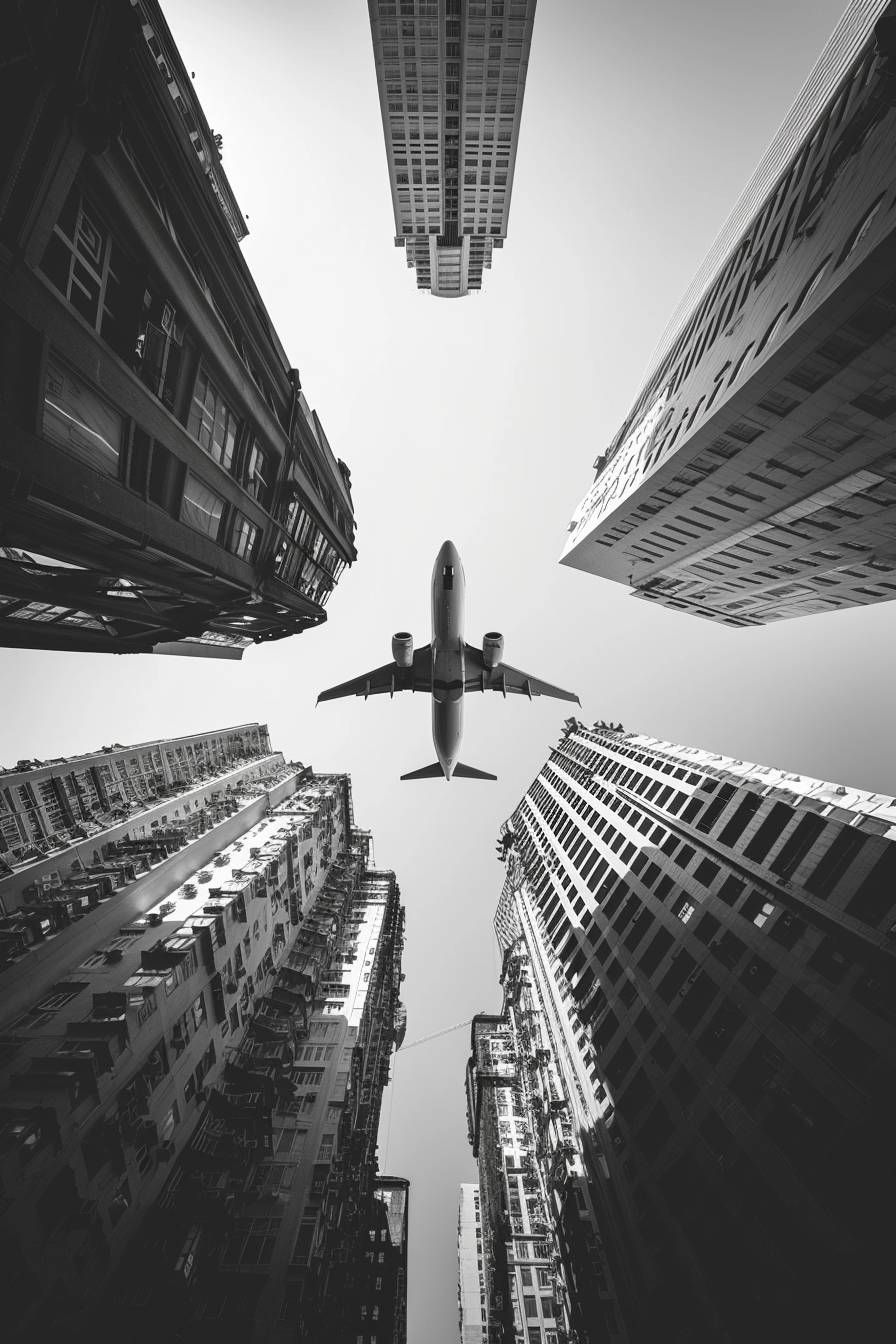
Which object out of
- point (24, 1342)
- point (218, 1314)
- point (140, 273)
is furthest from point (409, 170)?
point (218, 1314)

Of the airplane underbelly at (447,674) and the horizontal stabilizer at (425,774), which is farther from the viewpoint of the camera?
the horizontal stabilizer at (425,774)

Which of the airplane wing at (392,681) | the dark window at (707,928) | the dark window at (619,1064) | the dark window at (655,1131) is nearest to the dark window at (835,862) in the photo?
the dark window at (707,928)

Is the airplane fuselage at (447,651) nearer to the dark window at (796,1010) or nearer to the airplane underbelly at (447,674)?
the airplane underbelly at (447,674)

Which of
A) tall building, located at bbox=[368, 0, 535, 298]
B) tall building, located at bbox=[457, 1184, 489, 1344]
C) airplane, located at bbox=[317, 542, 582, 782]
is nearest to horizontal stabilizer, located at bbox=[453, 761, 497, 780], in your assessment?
airplane, located at bbox=[317, 542, 582, 782]

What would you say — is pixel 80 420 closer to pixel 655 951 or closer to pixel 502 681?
pixel 502 681

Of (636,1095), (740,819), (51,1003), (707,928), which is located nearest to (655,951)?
(707,928)

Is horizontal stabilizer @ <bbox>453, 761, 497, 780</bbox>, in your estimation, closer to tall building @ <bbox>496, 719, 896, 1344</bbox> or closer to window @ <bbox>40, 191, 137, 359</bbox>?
tall building @ <bbox>496, 719, 896, 1344</bbox>
